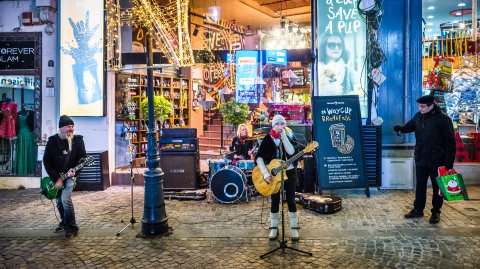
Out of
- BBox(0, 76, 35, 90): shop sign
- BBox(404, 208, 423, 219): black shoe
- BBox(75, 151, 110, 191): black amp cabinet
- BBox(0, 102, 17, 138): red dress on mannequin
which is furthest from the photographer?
BBox(0, 76, 35, 90): shop sign

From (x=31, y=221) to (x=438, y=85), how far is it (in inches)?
341

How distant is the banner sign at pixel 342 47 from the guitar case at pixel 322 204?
8.65 feet

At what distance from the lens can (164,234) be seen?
21.0 feet

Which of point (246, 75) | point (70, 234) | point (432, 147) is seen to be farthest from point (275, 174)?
point (246, 75)

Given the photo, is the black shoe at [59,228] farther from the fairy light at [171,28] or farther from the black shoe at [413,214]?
the black shoe at [413,214]

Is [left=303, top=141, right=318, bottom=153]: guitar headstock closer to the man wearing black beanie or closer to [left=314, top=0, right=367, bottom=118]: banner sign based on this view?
the man wearing black beanie

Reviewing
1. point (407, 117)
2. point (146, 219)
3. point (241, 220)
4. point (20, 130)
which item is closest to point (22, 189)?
point (20, 130)

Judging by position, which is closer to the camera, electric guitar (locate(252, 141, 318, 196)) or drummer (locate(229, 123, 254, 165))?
electric guitar (locate(252, 141, 318, 196))

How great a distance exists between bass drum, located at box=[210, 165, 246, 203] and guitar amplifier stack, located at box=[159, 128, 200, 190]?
3.90 feet

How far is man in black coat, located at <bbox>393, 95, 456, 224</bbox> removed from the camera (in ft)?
21.8

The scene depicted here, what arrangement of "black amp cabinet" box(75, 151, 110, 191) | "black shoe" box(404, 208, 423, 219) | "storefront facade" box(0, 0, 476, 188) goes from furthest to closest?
"black amp cabinet" box(75, 151, 110, 191)
"storefront facade" box(0, 0, 476, 188)
"black shoe" box(404, 208, 423, 219)

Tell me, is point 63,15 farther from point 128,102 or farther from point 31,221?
point 31,221

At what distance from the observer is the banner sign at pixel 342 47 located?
921cm

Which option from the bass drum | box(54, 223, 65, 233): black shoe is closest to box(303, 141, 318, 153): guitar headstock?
the bass drum
